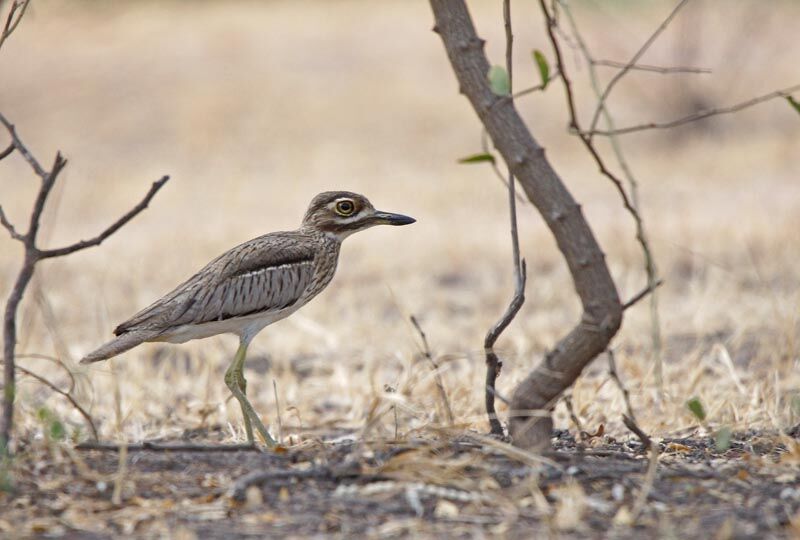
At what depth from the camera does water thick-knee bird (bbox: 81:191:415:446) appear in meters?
4.49

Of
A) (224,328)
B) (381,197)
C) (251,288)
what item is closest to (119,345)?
(224,328)

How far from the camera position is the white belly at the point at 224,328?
4.56 metres

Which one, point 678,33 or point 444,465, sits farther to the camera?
point 678,33

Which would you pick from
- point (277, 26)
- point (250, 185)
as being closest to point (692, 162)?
point (250, 185)

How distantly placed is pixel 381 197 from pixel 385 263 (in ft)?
8.18

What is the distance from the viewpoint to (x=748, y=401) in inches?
195

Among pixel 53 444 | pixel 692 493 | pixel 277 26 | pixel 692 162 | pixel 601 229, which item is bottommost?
pixel 692 493

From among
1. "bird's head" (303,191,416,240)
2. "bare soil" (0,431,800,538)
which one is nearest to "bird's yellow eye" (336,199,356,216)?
"bird's head" (303,191,416,240)

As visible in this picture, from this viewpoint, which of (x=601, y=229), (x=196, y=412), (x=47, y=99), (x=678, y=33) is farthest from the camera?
(x=47, y=99)

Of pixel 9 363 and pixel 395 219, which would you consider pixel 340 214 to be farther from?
pixel 9 363

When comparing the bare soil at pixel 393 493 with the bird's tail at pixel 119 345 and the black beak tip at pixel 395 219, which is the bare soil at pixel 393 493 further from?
the black beak tip at pixel 395 219

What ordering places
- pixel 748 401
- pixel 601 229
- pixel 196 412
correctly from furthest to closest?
pixel 601 229, pixel 196 412, pixel 748 401

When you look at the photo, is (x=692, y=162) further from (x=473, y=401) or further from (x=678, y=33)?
(x=473, y=401)

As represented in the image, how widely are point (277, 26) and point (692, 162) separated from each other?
726 cm
